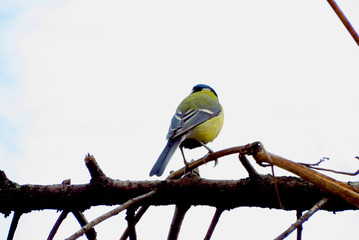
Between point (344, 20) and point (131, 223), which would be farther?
point (131, 223)

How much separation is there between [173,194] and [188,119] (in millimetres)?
2583

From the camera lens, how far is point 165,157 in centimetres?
331

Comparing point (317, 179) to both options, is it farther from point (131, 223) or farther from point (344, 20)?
point (131, 223)

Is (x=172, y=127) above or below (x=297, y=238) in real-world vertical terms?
above

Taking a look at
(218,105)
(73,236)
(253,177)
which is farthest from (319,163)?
(218,105)

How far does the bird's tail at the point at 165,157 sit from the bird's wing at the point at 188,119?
0.35ft

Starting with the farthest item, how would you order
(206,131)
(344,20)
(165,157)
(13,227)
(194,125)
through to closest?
(206,131)
(194,125)
(165,157)
(13,227)
(344,20)

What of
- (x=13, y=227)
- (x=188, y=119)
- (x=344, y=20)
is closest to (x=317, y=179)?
(x=344, y=20)

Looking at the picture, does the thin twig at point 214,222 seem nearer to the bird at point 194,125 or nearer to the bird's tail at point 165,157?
the bird's tail at point 165,157

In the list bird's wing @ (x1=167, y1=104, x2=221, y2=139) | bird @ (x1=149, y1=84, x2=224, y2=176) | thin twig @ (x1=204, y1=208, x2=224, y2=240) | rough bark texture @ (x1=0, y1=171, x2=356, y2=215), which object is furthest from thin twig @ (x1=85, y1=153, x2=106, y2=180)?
bird's wing @ (x1=167, y1=104, x2=221, y2=139)

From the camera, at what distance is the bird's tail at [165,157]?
292 centimetres

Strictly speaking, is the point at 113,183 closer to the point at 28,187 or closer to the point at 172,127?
the point at 28,187

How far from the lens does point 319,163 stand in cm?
141

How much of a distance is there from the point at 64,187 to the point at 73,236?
0.77 metres
